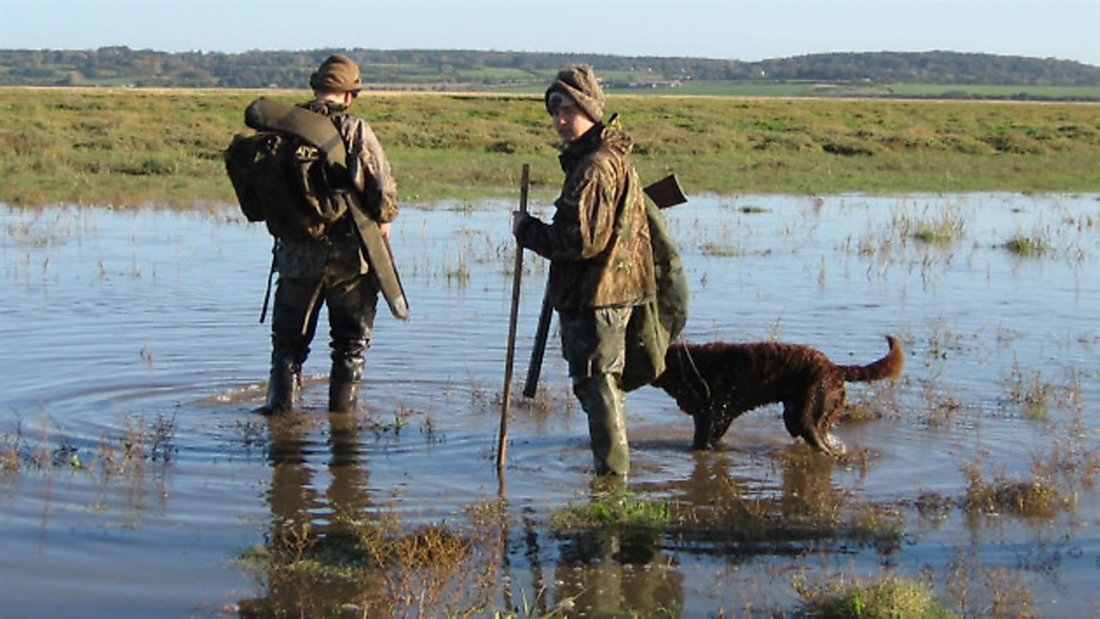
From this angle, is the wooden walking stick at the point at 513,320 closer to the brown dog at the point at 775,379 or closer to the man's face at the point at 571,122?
the man's face at the point at 571,122

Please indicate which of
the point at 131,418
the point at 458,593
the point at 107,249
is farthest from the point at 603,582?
the point at 107,249

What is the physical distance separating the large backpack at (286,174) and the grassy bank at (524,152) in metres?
13.1

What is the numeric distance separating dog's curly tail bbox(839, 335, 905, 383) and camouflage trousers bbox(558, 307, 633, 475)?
1487 mm

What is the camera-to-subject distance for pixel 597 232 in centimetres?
633

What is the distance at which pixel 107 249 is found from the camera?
15719 millimetres

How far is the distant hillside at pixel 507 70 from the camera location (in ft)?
414

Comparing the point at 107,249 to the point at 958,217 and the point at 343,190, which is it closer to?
the point at 343,190

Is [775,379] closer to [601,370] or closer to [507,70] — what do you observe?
[601,370]

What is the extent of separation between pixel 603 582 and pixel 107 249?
11.4 metres

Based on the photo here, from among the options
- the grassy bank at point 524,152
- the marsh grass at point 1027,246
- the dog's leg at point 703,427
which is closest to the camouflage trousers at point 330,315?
the dog's leg at point 703,427

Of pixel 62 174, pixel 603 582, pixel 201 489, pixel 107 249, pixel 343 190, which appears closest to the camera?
pixel 603 582

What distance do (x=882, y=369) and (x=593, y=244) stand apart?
217 cm

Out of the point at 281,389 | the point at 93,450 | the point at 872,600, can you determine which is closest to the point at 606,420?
the point at 872,600

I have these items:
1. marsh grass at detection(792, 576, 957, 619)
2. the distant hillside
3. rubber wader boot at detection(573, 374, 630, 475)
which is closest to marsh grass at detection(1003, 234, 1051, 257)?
rubber wader boot at detection(573, 374, 630, 475)
